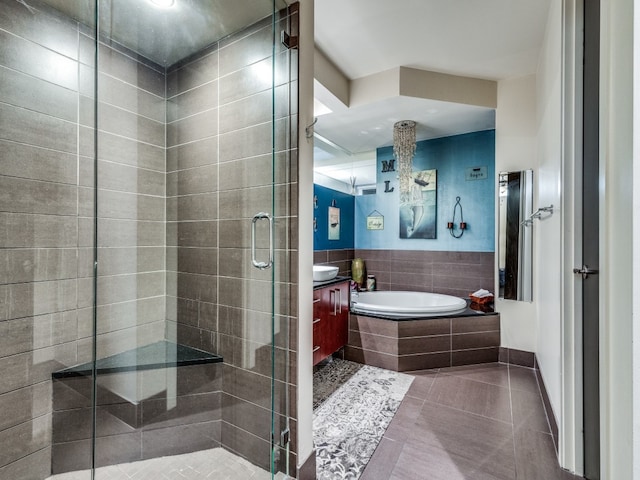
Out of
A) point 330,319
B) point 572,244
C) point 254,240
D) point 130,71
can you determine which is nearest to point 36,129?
point 130,71

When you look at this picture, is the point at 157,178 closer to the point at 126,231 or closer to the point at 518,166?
the point at 126,231

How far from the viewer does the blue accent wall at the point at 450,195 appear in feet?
11.8

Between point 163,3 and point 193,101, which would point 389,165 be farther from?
point 163,3

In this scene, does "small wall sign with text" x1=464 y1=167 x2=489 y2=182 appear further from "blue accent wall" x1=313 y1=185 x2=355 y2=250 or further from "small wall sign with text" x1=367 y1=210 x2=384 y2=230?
"blue accent wall" x1=313 y1=185 x2=355 y2=250

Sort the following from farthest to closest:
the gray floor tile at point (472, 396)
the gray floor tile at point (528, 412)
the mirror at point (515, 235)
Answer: the mirror at point (515, 235), the gray floor tile at point (472, 396), the gray floor tile at point (528, 412)

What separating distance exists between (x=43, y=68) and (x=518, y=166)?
3.58 meters

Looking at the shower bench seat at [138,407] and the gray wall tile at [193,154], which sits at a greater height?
the gray wall tile at [193,154]

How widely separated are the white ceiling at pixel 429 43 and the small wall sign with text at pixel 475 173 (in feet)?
1.61

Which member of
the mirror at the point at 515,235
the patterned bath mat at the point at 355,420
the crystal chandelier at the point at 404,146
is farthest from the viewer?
the crystal chandelier at the point at 404,146

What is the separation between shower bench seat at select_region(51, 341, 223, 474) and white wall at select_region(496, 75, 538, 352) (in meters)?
2.70

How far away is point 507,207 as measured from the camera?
2953 millimetres

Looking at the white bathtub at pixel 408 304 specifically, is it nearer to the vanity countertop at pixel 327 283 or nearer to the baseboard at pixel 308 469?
the vanity countertop at pixel 327 283

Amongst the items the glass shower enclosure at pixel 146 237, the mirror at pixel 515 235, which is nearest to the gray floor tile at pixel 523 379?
the mirror at pixel 515 235

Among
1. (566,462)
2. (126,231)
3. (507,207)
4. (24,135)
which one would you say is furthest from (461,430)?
(24,135)
